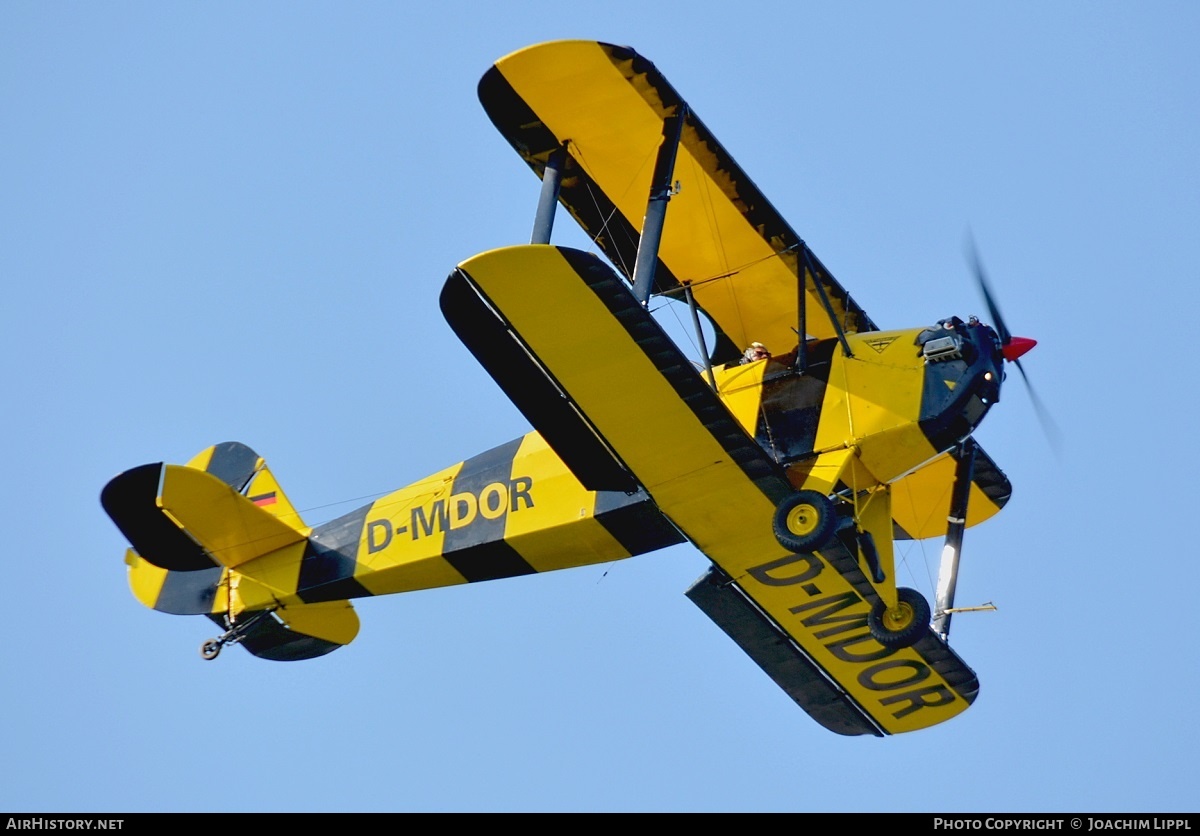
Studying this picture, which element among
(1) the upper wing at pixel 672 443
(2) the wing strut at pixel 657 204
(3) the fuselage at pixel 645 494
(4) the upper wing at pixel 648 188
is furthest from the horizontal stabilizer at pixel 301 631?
(2) the wing strut at pixel 657 204

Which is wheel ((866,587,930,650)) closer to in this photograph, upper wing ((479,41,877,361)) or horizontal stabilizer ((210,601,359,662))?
upper wing ((479,41,877,361))

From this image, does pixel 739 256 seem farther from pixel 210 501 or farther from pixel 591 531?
pixel 210 501

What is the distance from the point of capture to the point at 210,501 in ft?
47.0

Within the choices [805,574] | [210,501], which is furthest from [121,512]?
[805,574]

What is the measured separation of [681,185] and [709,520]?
A: 2616mm

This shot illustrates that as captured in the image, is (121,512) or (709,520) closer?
(709,520)

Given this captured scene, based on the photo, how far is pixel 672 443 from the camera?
12.1 meters

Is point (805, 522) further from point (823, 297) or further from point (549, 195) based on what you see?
point (549, 195)

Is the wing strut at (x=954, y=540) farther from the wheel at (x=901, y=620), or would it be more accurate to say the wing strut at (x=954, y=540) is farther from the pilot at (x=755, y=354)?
the pilot at (x=755, y=354)

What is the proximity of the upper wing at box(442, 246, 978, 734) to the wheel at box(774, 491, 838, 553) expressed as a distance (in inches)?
16.2

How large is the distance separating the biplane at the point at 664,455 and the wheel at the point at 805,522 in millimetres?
16

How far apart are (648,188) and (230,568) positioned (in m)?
4.68

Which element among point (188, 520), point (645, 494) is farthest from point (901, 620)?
point (188, 520)

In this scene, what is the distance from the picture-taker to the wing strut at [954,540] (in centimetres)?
1397
